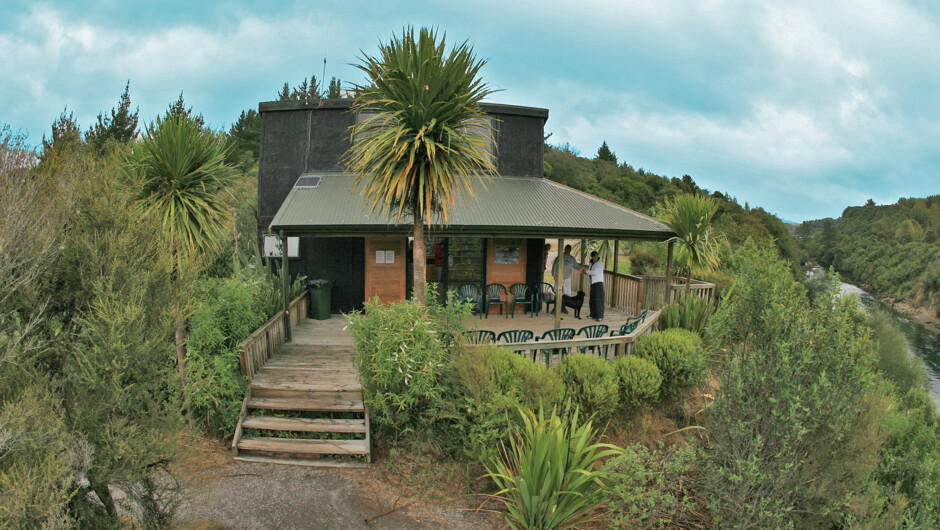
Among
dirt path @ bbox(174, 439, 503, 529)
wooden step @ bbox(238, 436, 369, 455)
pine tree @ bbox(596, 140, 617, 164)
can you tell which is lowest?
dirt path @ bbox(174, 439, 503, 529)

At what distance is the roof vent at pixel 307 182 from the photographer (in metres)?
13.1

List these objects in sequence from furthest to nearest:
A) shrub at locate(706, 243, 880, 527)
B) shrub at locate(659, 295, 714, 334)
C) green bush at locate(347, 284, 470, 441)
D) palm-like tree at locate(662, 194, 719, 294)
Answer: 1. palm-like tree at locate(662, 194, 719, 294)
2. shrub at locate(659, 295, 714, 334)
3. green bush at locate(347, 284, 470, 441)
4. shrub at locate(706, 243, 880, 527)

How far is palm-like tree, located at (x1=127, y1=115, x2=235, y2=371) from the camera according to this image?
9.18 metres

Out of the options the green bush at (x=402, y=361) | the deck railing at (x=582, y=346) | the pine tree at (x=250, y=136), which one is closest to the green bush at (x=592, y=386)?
the deck railing at (x=582, y=346)

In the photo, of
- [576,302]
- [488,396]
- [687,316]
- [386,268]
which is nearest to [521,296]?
[576,302]

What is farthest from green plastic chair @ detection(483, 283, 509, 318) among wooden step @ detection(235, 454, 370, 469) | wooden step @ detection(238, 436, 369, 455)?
wooden step @ detection(235, 454, 370, 469)

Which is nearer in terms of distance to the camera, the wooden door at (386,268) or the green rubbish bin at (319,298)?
the green rubbish bin at (319,298)

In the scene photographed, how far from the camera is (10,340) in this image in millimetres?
3754

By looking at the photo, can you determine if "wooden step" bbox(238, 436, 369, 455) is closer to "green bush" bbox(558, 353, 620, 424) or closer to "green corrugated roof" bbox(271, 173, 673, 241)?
"green bush" bbox(558, 353, 620, 424)

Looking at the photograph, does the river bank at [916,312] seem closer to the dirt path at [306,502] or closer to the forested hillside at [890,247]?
the forested hillside at [890,247]

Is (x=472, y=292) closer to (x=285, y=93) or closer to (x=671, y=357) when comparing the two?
(x=671, y=357)

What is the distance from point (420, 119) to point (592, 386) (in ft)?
16.2

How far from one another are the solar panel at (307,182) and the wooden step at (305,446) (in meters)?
7.02

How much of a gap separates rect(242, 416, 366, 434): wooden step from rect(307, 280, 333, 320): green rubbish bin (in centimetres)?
476
